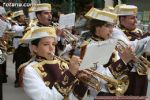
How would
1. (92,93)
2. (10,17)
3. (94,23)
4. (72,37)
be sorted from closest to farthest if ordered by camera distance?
(92,93)
(94,23)
(72,37)
(10,17)

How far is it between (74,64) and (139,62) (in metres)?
1.37

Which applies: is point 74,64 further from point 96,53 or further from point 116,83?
point 116,83

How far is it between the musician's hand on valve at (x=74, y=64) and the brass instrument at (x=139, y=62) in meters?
1.15

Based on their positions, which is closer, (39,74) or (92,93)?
(39,74)

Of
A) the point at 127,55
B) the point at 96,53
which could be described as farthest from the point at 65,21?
the point at 96,53

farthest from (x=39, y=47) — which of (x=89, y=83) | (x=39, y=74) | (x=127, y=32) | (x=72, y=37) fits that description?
(x=72, y=37)

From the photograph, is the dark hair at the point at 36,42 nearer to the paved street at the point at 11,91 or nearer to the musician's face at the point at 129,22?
the musician's face at the point at 129,22

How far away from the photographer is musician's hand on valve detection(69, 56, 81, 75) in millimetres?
3140

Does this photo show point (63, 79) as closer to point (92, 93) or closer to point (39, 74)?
point (39, 74)

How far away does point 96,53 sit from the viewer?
3.33m

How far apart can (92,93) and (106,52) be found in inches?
17.6

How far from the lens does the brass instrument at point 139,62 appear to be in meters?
4.33

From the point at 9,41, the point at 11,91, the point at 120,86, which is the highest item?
the point at 120,86

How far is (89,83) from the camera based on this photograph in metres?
3.46
